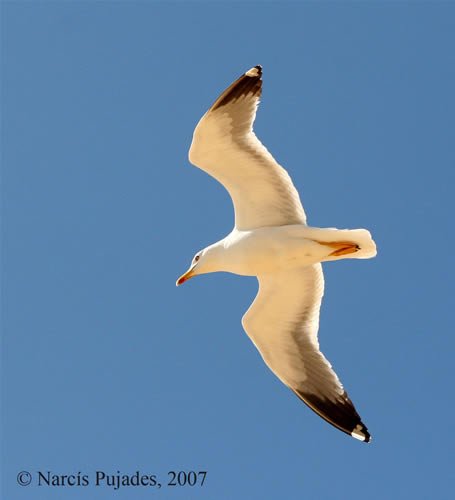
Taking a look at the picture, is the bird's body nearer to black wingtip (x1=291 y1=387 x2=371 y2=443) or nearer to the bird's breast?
the bird's breast

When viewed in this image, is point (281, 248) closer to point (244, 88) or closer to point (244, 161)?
point (244, 161)

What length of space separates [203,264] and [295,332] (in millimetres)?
1214

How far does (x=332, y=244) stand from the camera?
8914mm

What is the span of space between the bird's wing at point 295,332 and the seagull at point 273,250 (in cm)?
1

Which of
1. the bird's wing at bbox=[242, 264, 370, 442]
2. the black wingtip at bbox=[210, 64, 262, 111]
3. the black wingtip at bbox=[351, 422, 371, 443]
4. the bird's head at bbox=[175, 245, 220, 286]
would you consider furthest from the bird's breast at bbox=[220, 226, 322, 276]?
the black wingtip at bbox=[351, 422, 371, 443]

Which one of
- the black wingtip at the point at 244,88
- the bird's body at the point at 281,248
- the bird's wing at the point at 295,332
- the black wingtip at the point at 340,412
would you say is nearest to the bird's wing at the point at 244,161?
the black wingtip at the point at 244,88

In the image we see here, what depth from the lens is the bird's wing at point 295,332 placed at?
9508 mm

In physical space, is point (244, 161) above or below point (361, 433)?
above

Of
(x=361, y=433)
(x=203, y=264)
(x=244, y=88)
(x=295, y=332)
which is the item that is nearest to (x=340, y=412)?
(x=361, y=433)

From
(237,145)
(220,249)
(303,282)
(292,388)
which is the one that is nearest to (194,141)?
(237,145)

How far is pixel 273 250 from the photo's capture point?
9.02 metres

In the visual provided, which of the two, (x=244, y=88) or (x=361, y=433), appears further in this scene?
(x=361, y=433)

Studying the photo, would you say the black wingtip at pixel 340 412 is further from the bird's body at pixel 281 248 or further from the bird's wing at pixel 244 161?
the bird's wing at pixel 244 161

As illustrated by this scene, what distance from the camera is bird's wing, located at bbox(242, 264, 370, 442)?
9.51 meters
